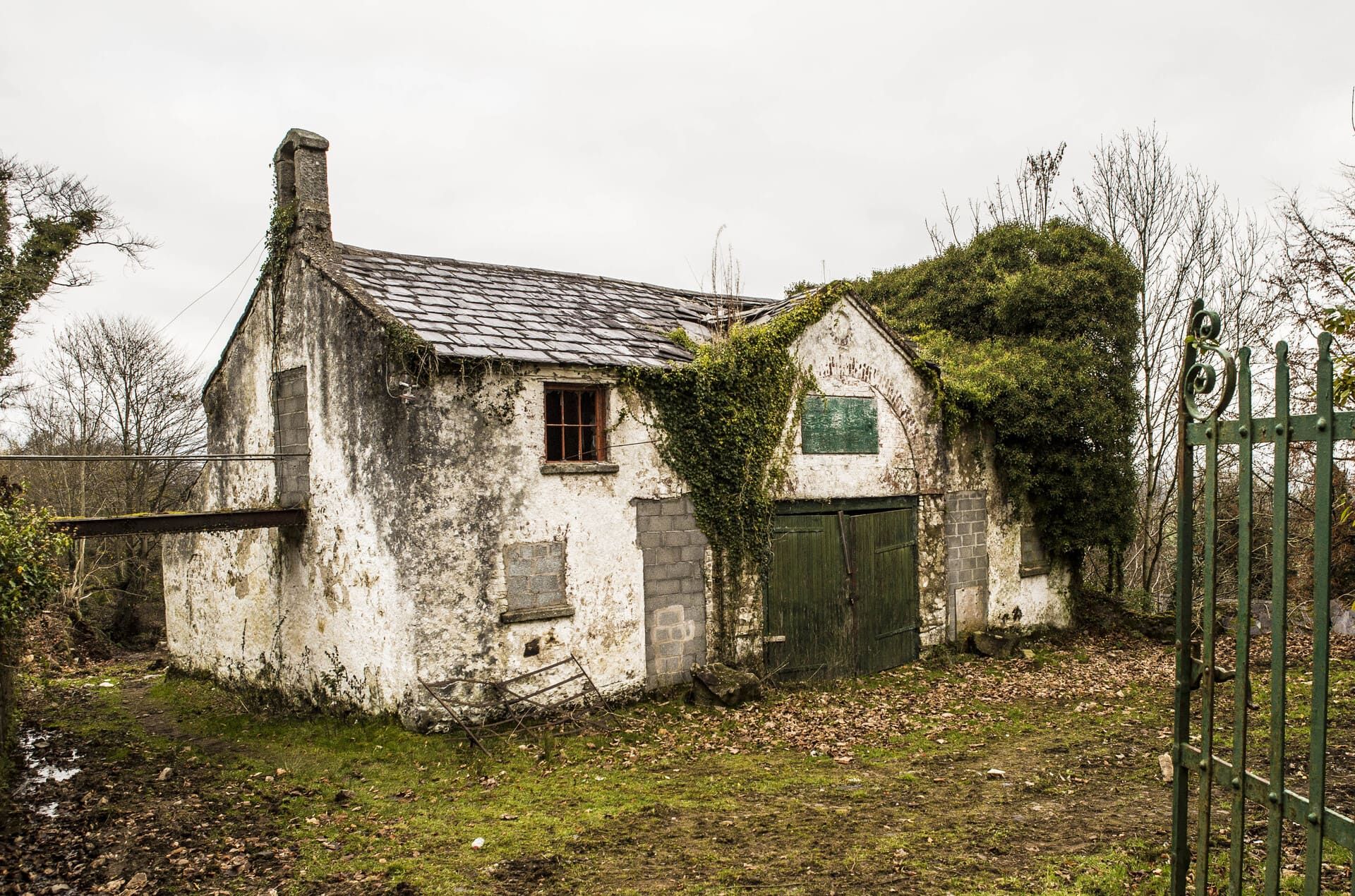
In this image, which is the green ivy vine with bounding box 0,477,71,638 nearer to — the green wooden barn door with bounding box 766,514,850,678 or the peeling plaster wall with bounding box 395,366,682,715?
the peeling plaster wall with bounding box 395,366,682,715

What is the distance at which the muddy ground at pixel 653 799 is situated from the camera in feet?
21.3

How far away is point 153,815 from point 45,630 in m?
12.1

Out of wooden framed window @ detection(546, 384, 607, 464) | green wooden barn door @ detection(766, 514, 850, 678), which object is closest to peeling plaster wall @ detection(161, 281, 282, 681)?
wooden framed window @ detection(546, 384, 607, 464)

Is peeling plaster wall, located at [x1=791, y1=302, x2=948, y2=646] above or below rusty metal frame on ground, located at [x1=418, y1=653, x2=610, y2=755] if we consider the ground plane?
above

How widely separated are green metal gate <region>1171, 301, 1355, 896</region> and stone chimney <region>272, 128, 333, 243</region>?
441 inches

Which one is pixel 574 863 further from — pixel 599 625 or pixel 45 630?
pixel 45 630

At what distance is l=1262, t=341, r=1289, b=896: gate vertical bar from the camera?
3039 mm

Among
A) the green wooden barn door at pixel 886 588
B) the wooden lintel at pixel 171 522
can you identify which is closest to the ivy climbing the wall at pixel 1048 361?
the green wooden barn door at pixel 886 588

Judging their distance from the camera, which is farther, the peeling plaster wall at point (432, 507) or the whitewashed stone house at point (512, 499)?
the whitewashed stone house at point (512, 499)

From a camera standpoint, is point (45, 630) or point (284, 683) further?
point (45, 630)

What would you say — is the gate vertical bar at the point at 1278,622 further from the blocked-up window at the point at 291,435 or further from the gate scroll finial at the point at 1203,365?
the blocked-up window at the point at 291,435

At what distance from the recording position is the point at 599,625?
442 inches

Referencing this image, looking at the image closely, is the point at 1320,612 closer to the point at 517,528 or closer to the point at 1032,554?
the point at 517,528

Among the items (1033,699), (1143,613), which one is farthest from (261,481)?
(1143,613)
